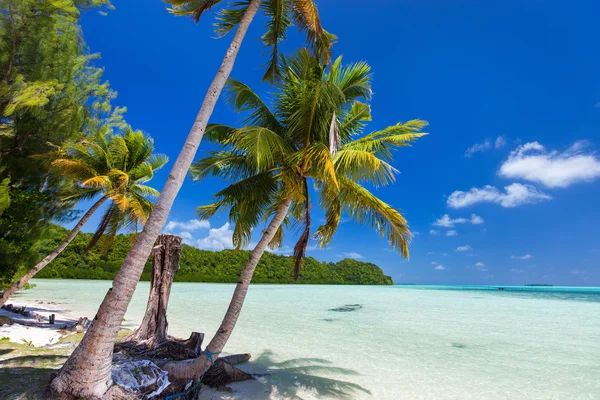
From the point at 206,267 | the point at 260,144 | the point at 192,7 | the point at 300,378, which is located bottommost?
the point at 300,378

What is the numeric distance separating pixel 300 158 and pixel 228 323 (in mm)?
3089

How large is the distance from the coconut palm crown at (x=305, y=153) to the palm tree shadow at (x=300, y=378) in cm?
218

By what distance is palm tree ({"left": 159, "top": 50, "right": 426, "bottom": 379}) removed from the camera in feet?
19.1

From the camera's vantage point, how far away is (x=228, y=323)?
18.7 feet

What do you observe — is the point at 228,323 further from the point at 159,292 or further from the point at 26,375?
the point at 26,375

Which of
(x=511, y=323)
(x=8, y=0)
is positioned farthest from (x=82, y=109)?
(x=511, y=323)

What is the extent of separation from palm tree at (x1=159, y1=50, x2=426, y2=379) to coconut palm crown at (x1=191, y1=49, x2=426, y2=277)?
2 cm

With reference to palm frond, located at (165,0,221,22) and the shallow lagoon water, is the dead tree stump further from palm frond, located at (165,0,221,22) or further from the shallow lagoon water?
palm frond, located at (165,0,221,22)

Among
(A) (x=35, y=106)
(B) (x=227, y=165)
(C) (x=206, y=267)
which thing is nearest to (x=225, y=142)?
(B) (x=227, y=165)

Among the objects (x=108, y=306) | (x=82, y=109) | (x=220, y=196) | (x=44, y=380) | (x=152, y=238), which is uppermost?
(x=82, y=109)

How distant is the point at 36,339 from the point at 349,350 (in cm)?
794

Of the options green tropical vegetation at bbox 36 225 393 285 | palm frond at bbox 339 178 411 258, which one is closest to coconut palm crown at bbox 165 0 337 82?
palm frond at bbox 339 178 411 258

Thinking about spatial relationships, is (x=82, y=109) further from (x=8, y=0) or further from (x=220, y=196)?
(x=220, y=196)

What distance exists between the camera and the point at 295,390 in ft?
20.3
